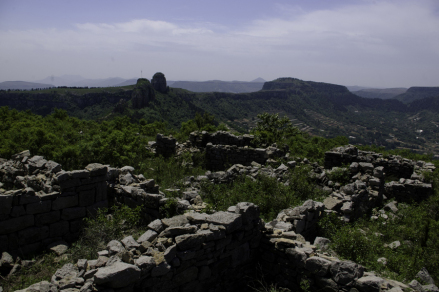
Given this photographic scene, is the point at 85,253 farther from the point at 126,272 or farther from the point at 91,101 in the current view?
the point at 91,101

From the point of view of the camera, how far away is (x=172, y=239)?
4699 mm

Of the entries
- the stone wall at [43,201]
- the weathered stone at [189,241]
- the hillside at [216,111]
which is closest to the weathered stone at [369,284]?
the weathered stone at [189,241]

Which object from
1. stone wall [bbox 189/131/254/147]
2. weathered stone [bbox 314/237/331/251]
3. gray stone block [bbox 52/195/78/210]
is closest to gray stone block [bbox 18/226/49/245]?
gray stone block [bbox 52/195/78/210]

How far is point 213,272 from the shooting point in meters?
5.09

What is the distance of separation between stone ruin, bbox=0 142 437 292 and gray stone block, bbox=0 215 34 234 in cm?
2

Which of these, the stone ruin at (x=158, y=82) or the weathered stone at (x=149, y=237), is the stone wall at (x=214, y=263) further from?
the stone ruin at (x=158, y=82)

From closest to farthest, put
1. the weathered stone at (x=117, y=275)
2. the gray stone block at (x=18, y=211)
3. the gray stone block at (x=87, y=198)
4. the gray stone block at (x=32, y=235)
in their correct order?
1. the weathered stone at (x=117, y=275)
2. the gray stone block at (x=18, y=211)
3. the gray stone block at (x=32, y=235)
4. the gray stone block at (x=87, y=198)

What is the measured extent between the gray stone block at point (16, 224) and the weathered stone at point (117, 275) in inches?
154

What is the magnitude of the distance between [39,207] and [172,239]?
4.17 meters

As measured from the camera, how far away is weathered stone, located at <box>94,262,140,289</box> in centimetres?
364

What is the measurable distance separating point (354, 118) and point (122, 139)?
212059 mm

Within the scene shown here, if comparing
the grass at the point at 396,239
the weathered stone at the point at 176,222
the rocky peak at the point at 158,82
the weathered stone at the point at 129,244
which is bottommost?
the grass at the point at 396,239

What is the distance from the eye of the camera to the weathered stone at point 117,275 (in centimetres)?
364

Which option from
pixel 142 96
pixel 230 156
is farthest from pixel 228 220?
pixel 142 96
